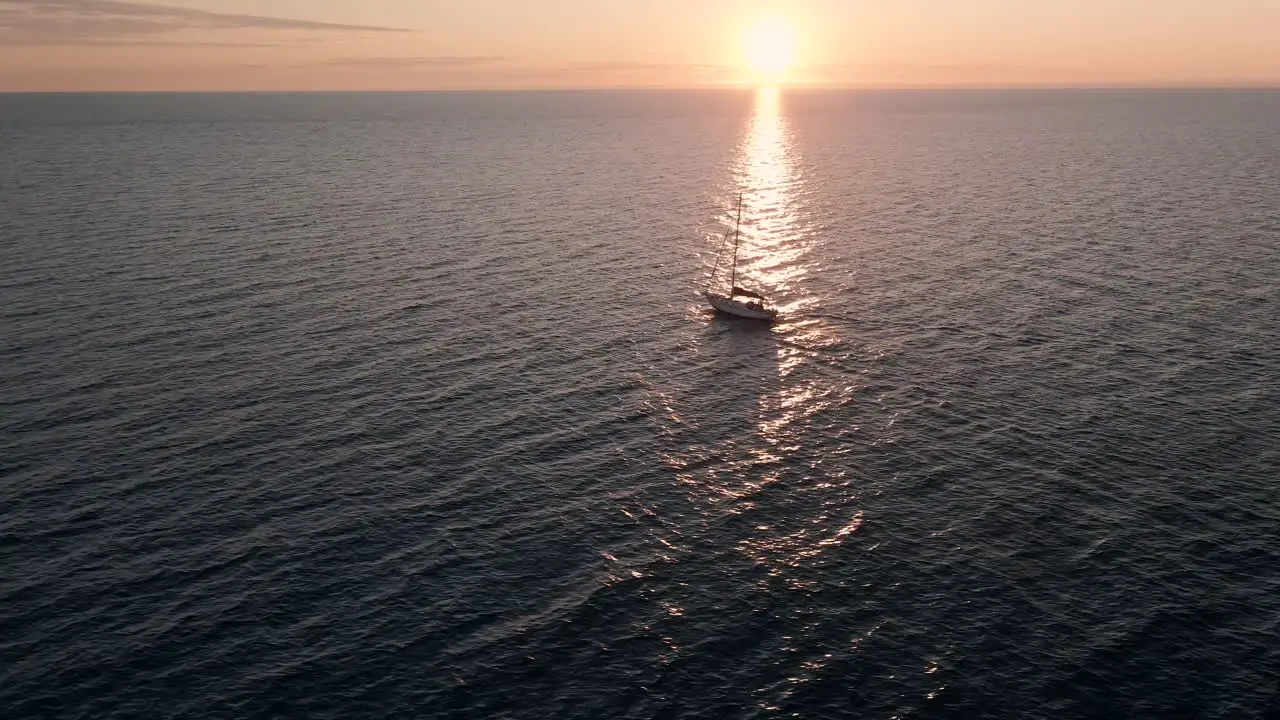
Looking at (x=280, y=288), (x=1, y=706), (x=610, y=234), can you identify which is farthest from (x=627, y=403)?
(x=610, y=234)

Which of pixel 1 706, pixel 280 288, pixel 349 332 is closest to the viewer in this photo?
pixel 1 706

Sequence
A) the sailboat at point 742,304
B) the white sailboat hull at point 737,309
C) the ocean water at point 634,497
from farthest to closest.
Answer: the sailboat at point 742,304
the white sailboat hull at point 737,309
the ocean water at point 634,497

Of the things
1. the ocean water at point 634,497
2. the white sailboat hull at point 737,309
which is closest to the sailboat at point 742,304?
the white sailboat hull at point 737,309

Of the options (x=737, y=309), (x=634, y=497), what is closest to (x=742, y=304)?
(x=737, y=309)

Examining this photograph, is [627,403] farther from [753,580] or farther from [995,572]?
[995,572]

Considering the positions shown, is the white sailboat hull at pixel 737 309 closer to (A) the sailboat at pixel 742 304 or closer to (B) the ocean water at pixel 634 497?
(A) the sailboat at pixel 742 304

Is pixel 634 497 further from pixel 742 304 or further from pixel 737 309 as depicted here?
pixel 742 304
